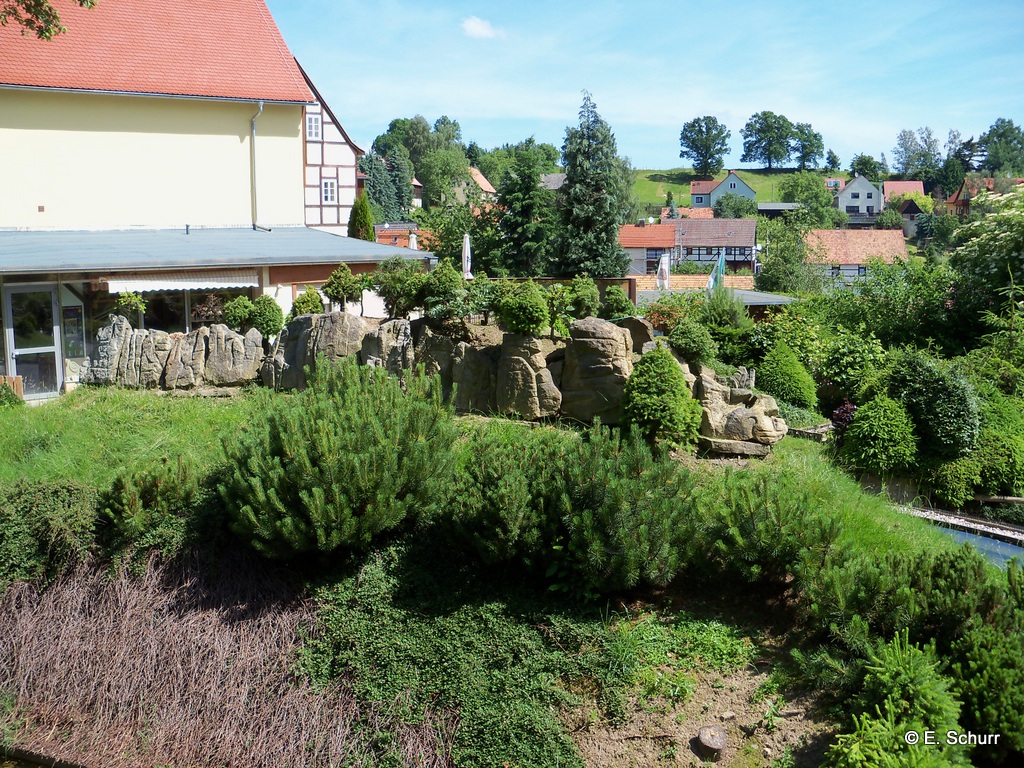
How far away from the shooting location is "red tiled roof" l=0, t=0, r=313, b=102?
24.4 meters

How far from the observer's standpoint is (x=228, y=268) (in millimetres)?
21250

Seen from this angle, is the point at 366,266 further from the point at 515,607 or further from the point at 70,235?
the point at 515,607

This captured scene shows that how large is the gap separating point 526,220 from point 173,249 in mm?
14982

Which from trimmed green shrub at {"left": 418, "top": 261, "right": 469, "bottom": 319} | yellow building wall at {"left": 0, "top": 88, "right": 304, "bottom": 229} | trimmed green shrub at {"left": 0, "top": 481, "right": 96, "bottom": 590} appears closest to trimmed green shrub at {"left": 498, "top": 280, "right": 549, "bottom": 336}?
trimmed green shrub at {"left": 418, "top": 261, "right": 469, "bottom": 319}

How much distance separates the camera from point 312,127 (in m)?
40.0

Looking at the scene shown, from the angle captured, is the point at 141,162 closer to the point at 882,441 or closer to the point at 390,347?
the point at 390,347

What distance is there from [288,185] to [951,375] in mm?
21358

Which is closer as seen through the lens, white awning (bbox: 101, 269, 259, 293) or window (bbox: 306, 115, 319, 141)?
white awning (bbox: 101, 269, 259, 293)

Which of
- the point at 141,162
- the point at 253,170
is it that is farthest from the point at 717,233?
the point at 141,162

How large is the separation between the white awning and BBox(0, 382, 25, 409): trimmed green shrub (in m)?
4.45

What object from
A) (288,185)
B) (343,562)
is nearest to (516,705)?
(343,562)

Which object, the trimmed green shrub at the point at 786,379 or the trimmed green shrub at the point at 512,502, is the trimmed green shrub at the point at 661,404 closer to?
the trimmed green shrub at the point at 512,502

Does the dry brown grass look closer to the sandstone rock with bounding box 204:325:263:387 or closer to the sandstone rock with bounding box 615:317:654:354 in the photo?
the sandstone rock with bounding box 204:325:263:387

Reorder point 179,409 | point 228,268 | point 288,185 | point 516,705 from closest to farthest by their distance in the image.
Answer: point 516,705 → point 179,409 → point 228,268 → point 288,185
